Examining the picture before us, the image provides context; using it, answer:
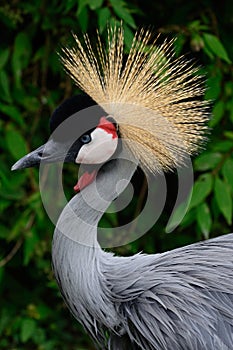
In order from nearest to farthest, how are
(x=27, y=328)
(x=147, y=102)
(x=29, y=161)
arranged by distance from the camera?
(x=29, y=161) < (x=147, y=102) < (x=27, y=328)

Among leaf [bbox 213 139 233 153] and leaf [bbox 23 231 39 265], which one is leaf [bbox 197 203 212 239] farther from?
leaf [bbox 23 231 39 265]

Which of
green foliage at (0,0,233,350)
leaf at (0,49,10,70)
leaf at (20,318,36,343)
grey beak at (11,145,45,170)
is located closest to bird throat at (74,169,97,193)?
grey beak at (11,145,45,170)

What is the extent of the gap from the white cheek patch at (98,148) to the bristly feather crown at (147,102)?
0.14ft

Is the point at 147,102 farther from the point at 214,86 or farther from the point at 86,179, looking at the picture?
the point at 214,86

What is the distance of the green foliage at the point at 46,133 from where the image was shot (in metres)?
2.42

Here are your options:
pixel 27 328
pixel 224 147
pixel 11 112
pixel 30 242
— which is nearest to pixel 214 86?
pixel 224 147

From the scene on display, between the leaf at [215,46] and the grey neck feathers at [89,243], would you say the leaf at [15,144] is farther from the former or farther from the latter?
the grey neck feathers at [89,243]

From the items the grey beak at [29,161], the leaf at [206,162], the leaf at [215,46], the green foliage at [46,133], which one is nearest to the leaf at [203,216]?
the green foliage at [46,133]

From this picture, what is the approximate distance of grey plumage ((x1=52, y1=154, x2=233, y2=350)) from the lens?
1.71m

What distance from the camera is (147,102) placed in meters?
1.80

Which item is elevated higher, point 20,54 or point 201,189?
point 20,54

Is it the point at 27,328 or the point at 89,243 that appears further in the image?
the point at 27,328

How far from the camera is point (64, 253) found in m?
1.75

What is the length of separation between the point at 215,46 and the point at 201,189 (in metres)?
0.42
